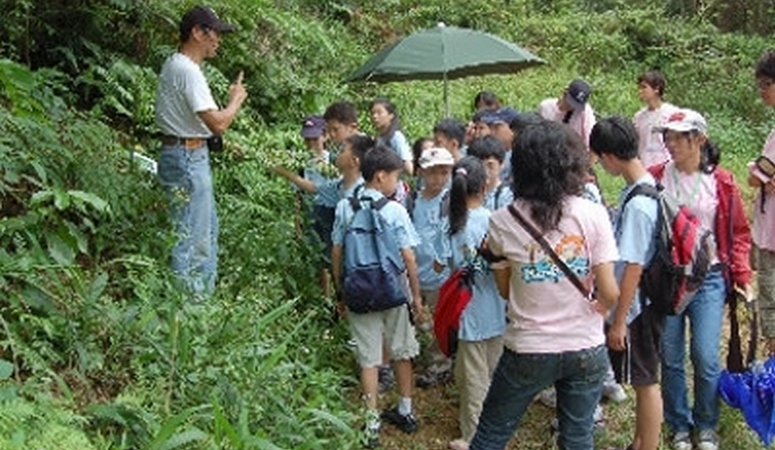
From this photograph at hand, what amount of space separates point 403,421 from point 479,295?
950 mm

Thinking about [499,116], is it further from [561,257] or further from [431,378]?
[561,257]

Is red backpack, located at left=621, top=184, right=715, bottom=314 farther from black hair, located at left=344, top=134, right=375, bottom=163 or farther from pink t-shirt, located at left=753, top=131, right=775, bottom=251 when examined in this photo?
black hair, located at left=344, top=134, right=375, bottom=163

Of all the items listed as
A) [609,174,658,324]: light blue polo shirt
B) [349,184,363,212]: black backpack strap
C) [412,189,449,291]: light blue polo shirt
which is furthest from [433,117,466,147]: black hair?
[609,174,658,324]: light blue polo shirt

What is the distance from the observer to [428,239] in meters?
5.71

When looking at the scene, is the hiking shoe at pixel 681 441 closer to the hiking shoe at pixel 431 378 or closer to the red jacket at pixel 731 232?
the red jacket at pixel 731 232

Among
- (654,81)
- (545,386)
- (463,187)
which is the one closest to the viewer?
(545,386)

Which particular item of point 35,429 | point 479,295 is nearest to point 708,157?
point 479,295

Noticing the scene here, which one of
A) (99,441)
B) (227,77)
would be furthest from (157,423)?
(227,77)

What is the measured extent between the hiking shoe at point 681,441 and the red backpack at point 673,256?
99 cm

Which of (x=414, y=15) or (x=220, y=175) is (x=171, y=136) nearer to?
(x=220, y=175)

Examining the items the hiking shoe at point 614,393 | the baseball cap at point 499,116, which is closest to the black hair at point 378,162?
the baseball cap at point 499,116

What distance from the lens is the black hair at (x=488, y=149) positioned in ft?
18.5

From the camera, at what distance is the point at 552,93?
1616 centimetres

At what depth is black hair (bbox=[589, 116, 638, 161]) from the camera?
434 centimetres
